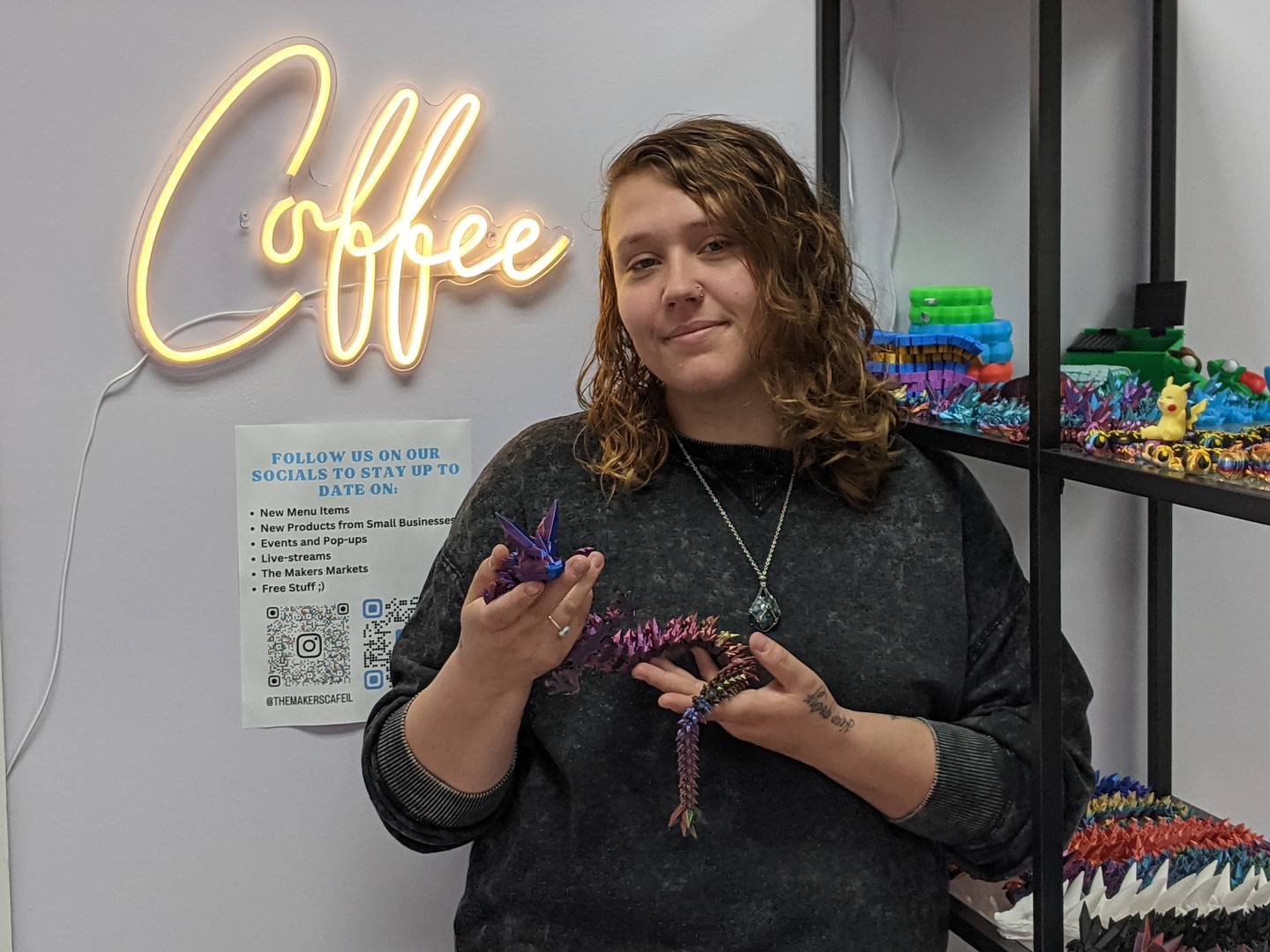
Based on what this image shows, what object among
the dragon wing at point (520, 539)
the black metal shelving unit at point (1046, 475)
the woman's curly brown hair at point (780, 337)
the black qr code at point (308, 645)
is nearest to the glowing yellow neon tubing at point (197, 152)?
the black qr code at point (308, 645)

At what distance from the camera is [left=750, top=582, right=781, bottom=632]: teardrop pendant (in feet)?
3.93

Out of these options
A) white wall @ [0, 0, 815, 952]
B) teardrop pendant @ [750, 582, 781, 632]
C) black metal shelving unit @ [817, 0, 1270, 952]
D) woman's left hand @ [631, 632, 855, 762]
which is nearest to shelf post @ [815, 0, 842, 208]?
white wall @ [0, 0, 815, 952]

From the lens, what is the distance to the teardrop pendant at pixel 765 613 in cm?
120

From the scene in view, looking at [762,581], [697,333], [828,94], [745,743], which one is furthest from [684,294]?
[828,94]

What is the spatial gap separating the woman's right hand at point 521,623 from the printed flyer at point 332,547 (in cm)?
59

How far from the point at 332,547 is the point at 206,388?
0.27 metres

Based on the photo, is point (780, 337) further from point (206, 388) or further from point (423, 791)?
point (206, 388)

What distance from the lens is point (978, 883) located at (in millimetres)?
1379

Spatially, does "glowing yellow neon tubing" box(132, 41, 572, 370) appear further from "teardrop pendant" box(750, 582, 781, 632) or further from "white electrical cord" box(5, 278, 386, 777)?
"teardrop pendant" box(750, 582, 781, 632)

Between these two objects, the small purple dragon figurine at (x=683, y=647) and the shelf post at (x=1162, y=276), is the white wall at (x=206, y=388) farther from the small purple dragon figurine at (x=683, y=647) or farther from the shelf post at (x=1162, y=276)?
the small purple dragon figurine at (x=683, y=647)

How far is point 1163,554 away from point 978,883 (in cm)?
66

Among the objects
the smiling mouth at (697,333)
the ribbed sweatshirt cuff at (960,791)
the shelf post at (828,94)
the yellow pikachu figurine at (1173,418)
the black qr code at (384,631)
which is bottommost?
the ribbed sweatshirt cuff at (960,791)

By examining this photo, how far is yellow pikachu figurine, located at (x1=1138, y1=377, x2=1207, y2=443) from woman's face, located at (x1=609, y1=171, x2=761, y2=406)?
1.27 ft

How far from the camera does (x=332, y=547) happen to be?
1.67 meters
